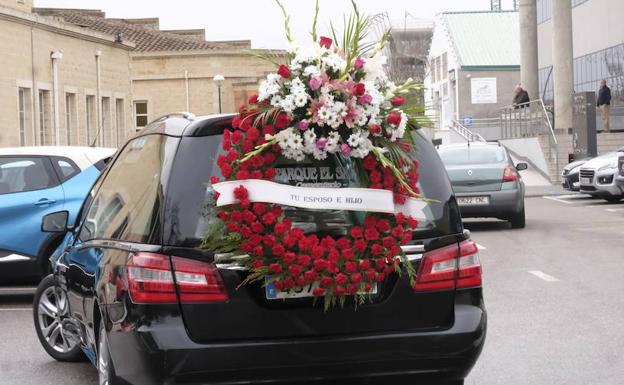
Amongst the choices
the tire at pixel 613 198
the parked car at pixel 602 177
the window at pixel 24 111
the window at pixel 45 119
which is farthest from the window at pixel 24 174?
the window at pixel 45 119

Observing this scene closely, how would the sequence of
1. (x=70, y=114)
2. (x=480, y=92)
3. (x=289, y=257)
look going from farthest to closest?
(x=480, y=92), (x=70, y=114), (x=289, y=257)

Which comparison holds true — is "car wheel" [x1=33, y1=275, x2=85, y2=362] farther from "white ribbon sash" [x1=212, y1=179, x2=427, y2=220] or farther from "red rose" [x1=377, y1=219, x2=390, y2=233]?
"red rose" [x1=377, y1=219, x2=390, y2=233]

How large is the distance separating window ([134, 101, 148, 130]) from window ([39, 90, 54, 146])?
2644cm

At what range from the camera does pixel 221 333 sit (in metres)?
5.81

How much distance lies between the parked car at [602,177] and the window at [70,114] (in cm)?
2085

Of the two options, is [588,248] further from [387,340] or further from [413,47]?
[413,47]

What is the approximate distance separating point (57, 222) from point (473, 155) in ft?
48.9

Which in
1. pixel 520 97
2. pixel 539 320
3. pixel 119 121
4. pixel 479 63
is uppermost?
pixel 479 63

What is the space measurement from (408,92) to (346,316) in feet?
3.56

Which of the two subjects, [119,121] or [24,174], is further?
[119,121]

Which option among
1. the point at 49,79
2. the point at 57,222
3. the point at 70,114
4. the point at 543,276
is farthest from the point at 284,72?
the point at 70,114

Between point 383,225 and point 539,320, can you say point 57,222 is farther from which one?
point 539,320

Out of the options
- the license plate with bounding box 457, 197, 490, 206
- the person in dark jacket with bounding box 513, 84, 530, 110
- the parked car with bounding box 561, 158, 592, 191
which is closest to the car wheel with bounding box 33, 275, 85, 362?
the license plate with bounding box 457, 197, 490, 206

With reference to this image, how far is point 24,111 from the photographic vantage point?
40.2 metres
